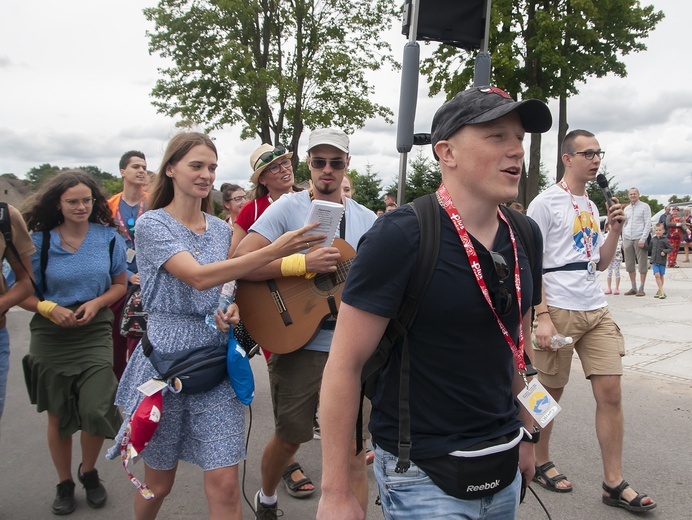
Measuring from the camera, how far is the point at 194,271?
2.60 meters

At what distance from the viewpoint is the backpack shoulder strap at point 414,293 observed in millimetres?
1592

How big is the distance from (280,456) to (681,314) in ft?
27.0

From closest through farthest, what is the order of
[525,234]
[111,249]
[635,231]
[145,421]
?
[525,234] → [145,421] → [111,249] → [635,231]

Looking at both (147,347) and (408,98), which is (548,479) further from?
(408,98)

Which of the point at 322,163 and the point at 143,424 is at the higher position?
Answer: the point at 322,163

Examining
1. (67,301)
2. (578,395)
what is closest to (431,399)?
(67,301)

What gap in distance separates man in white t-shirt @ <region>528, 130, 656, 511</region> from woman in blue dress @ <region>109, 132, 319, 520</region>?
1832mm

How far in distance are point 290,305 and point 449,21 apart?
9.29ft

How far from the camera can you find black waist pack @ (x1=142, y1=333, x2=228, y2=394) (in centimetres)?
260

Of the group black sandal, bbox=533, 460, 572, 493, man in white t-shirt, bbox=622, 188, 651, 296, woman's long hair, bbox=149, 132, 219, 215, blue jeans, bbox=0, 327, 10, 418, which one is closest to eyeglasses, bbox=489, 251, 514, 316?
woman's long hair, bbox=149, 132, 219, 215

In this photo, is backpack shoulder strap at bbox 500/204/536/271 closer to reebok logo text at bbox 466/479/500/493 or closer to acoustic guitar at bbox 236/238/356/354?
reebok logo text at bbox 466/479/500/493

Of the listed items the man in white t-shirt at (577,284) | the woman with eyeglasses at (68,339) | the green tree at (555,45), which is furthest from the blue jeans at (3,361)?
the green tree at (555,45)

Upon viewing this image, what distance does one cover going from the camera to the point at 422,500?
1656 mm

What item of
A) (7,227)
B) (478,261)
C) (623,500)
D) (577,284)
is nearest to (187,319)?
(7,227)
